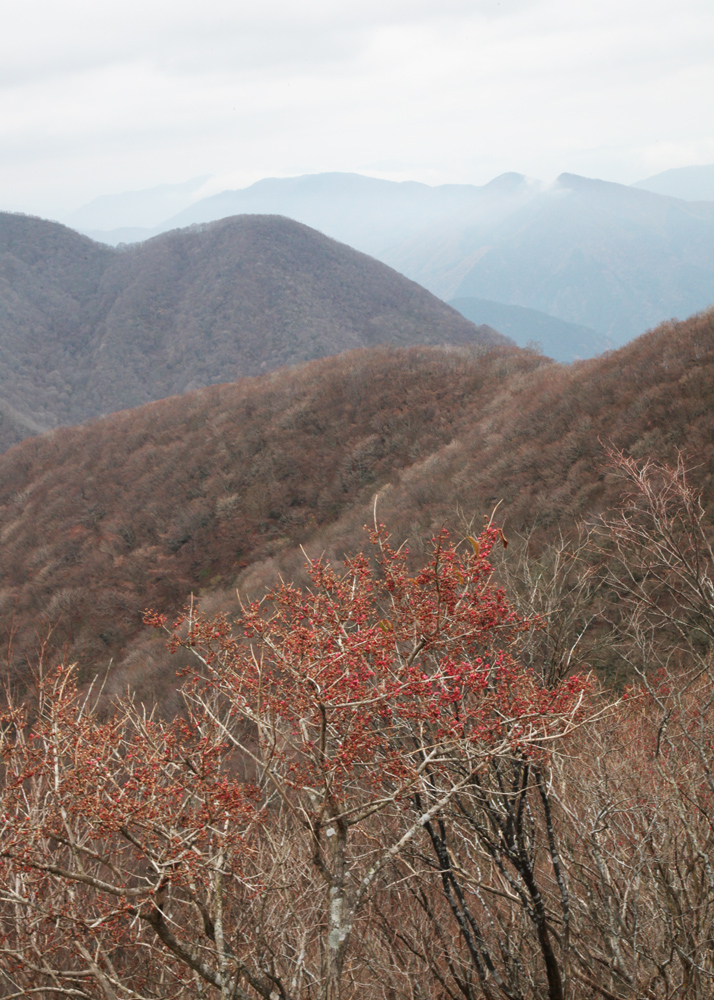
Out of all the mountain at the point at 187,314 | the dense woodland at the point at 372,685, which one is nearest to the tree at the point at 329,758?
the dense woodland at the point at 372,685

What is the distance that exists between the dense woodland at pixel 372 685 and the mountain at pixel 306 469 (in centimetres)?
24

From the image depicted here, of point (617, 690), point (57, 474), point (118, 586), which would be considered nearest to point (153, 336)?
point (57, 474)

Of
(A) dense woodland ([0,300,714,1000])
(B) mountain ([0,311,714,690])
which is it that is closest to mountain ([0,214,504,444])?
(B) mountain ([0,311,714,690])

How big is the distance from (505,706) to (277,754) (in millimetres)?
1381

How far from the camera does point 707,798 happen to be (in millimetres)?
7480

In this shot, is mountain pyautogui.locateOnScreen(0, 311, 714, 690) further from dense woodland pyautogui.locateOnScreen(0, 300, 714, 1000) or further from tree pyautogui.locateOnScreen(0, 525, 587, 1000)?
tree pyautogui.locateOnScreen(0, 525, 587, 1000)

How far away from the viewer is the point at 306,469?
43.0 metres

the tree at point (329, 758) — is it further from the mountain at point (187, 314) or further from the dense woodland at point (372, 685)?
the mountain at point (187, 314)

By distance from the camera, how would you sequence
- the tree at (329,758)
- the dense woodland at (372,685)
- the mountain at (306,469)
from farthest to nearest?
the mountain at (306,469) → the dense woodland at (372,685) → the tree at (329,758)

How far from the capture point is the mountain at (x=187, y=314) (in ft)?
378

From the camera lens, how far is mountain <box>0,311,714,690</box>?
82.5 feet

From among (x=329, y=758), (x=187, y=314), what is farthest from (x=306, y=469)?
(x=187, y=314)

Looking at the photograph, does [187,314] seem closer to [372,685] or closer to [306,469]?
[306,469]

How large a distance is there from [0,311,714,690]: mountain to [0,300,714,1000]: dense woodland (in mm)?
242
